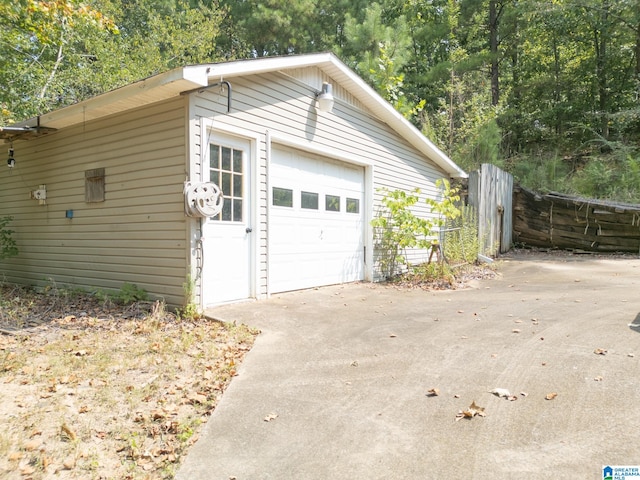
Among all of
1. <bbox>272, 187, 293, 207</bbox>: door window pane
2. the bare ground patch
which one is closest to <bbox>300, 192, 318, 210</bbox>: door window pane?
<bbox>272, 187, 293, 207</bbox>: door window pane

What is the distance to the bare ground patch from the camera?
227 cm

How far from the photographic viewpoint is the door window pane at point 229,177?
523 centimetres

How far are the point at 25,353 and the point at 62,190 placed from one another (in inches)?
139

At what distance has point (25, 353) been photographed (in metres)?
3.83

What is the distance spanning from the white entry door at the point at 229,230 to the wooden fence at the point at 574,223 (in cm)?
881

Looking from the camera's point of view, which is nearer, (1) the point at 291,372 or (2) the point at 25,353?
(1) the point at 291,372

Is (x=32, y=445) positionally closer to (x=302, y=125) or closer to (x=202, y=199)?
(x=202, y=199)

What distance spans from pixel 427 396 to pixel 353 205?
5.22 meters

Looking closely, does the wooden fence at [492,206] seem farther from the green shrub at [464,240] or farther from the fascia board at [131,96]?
the fascia board at [131,96]

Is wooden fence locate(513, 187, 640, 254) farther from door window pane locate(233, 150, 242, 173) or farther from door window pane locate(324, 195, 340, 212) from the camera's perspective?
door window pane locate(233, 150, 242, 173)

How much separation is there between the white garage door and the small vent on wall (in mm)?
2404

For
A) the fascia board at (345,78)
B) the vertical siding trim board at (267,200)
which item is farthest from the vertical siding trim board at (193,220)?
the vertical siding trim board at (267,200)

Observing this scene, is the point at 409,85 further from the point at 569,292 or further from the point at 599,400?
the point at 599,400

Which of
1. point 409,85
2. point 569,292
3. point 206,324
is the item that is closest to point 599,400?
point 206,324
